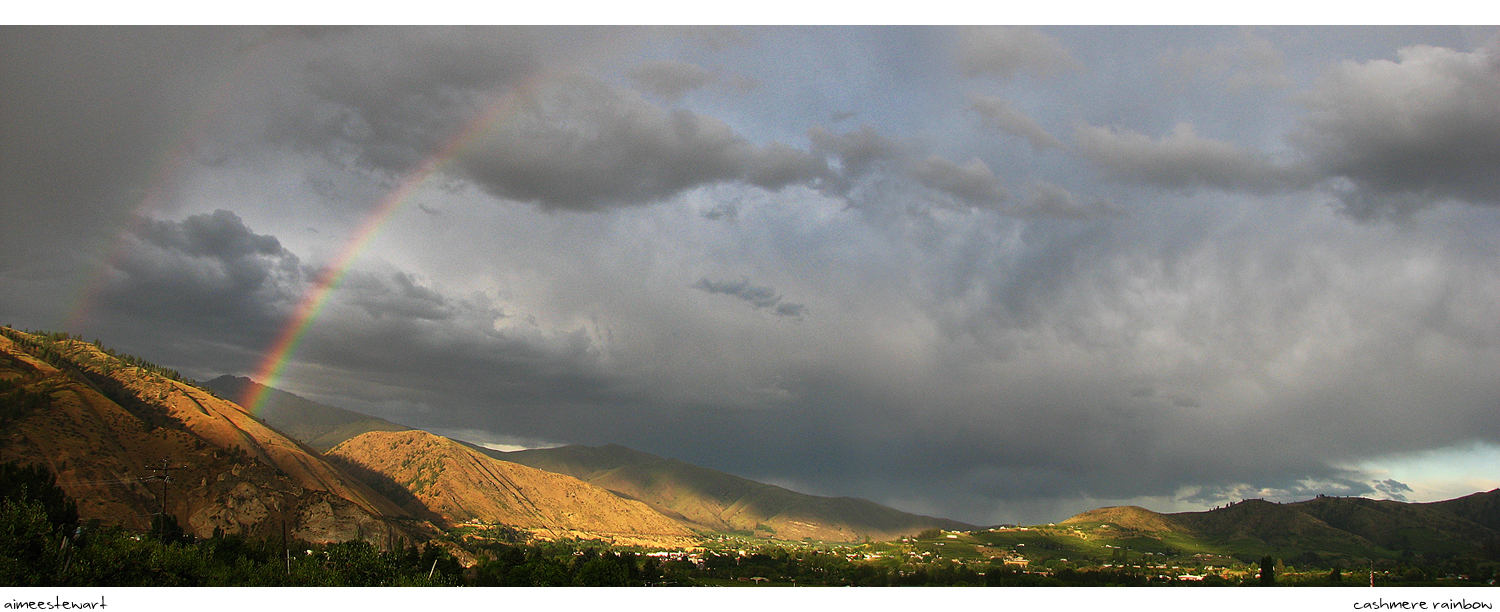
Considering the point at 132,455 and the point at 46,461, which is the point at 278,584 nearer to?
the point at 46,461

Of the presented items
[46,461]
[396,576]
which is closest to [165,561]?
[396,576]

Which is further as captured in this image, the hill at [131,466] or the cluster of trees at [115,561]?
the hill at [131,466]

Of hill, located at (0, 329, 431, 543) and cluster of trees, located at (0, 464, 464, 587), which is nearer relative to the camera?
cluster of trees, located at (0, 464, 464, 587)

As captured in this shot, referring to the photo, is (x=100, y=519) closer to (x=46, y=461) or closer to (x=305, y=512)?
(x=46, y=461)

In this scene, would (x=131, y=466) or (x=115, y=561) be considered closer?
(x=115, y=561)

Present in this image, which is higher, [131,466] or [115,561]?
[131,466]
